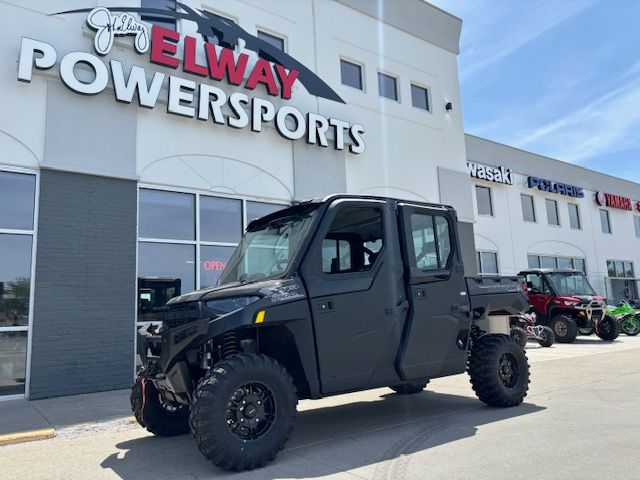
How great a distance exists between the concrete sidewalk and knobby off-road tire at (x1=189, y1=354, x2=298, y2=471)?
3.07 metres

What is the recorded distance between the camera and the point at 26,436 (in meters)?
5.99

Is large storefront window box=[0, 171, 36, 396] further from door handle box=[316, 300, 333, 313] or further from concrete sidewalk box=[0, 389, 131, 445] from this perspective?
door handle box=[316, 300, 333, 313]

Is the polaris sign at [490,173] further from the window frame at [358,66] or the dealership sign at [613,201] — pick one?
the dealership sign at [613,201]

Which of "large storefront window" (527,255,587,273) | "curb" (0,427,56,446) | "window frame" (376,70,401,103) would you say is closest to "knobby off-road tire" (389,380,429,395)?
"curb" (0,427,56,446)

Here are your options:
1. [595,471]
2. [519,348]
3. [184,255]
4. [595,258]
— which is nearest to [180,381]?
[595,471]

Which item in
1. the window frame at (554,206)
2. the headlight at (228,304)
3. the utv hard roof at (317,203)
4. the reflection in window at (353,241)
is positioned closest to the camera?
the headlight at (228,304)

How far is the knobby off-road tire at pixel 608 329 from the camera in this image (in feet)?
51.6

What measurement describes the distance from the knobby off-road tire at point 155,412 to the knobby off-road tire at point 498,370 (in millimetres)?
3563

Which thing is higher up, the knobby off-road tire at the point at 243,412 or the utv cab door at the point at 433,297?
the utv cab door at the point at 433,297

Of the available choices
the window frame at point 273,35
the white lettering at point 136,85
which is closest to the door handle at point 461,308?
the white lettering at point 136,85

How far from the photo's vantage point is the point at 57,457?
520 centimetres

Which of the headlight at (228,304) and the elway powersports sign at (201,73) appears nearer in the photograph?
the headlight at (228,304)

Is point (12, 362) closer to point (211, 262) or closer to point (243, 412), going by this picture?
point (211, 262)

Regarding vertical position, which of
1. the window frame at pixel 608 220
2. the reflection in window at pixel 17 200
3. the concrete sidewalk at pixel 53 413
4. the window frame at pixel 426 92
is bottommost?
the concrete sidewalk at pixel 53 413
